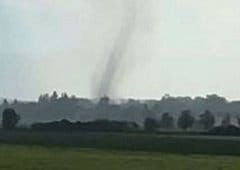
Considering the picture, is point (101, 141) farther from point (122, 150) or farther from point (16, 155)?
point (16, 155)

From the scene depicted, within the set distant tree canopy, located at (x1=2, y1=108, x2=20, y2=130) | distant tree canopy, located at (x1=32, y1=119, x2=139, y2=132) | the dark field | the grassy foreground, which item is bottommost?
the grassy foreground

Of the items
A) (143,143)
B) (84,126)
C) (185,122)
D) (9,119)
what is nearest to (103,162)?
(143,143)

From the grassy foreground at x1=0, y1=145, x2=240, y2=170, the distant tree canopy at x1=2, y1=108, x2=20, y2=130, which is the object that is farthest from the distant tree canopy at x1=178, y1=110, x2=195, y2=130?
the grassy foreground at x1=0, y1=145, x2=240, y2=170

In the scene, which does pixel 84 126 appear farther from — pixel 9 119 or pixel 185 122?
pixel 185 122

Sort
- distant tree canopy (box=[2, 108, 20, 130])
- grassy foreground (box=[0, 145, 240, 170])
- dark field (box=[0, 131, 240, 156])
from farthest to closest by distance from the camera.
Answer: distant tree canopy (box=[2, 108, 20, 130])
dark field (box=[0, 131, 240, 156])
grassy foreground (box=[0, 145, 240, 170])

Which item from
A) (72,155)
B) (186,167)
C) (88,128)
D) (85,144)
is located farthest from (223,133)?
(186,167)

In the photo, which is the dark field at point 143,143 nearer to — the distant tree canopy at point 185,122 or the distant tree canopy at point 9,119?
the distant tree canopy at point 9,119

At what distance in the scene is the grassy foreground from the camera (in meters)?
53.3

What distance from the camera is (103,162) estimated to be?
5825 cm

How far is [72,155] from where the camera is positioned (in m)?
66.6

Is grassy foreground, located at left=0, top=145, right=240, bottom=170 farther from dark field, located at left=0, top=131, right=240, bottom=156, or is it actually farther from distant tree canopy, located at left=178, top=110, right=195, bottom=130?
distant tree canopy, located at left=178, top=110, right=195, bottom=130

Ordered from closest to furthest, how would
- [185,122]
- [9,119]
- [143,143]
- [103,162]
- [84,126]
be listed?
1. [103,162]
2. [143,143]
3. [84,126]
4. [9,119]
5. [185,122]

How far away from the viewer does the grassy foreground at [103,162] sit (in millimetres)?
53344

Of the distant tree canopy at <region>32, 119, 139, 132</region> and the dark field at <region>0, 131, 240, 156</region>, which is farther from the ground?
the distant tree canopy at <region>32, 119, 139, 132</region>
